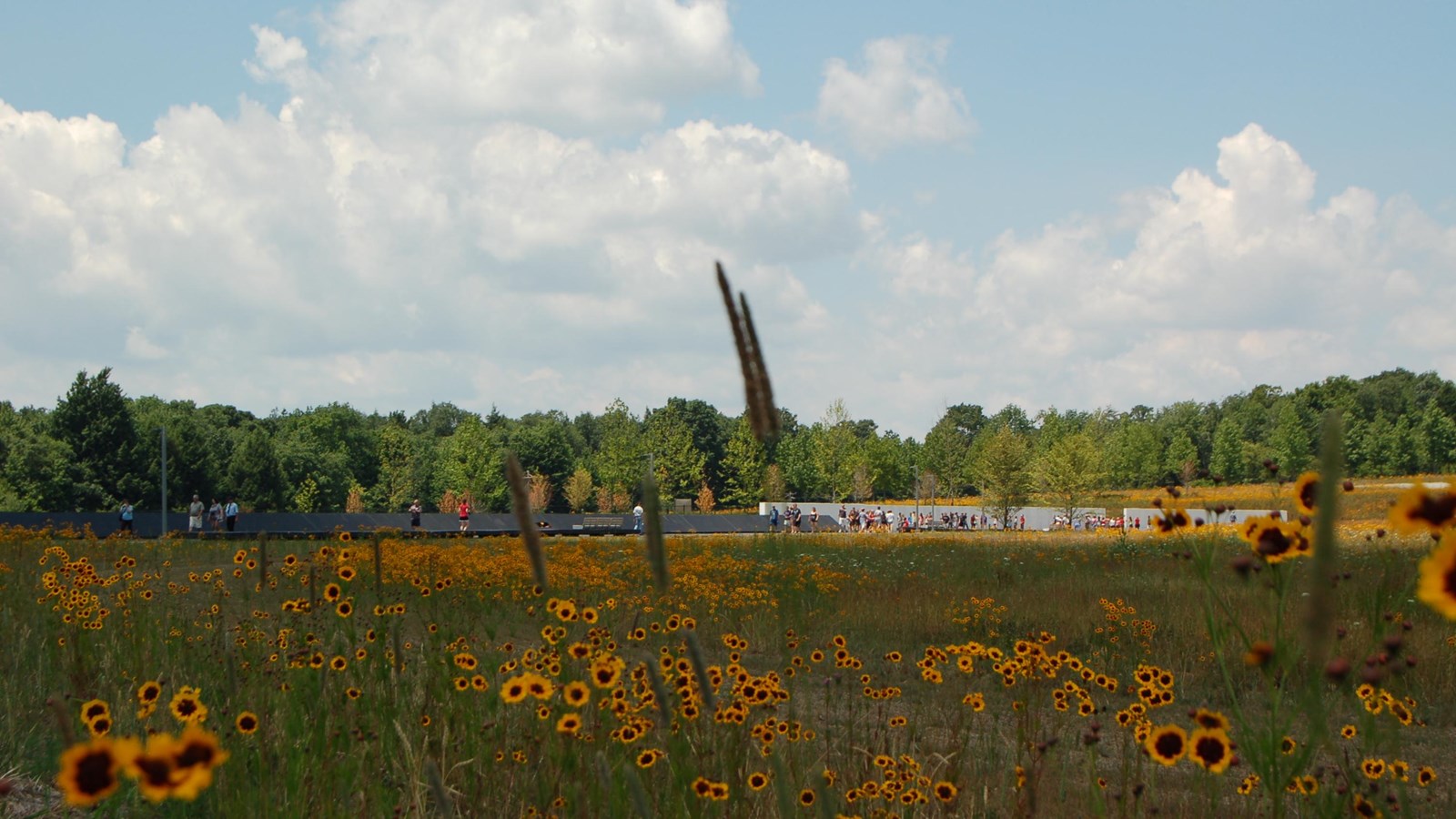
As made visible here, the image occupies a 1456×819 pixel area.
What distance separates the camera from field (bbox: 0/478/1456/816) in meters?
2.53

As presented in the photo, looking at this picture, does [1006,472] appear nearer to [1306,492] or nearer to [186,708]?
[1306,492]

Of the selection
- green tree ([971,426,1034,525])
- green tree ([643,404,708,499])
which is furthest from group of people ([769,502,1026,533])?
green tree ([643,404,708,499])

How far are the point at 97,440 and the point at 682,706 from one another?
55.3 metres

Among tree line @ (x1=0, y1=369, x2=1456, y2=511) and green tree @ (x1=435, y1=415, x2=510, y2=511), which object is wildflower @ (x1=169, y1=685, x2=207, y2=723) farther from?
green tree @ (x1=435, y1=415, x2=510, y2=511)

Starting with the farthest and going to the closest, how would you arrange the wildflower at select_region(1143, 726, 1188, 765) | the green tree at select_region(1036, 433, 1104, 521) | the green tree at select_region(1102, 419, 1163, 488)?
the green tree at select_region(1102, 419, 1163, 488), the green tree at select_region(1036, 433, 1104, 521), the wildflower at select_region(1143, 726, 1188, 765)

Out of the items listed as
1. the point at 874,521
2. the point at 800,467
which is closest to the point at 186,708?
the point at 874,521

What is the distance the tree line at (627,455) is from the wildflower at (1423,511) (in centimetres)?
4457

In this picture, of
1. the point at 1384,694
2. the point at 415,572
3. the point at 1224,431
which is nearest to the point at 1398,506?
the point at 1384,694

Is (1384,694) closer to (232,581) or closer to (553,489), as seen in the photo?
(232,581)

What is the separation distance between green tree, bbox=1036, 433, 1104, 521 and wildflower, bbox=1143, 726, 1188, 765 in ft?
146

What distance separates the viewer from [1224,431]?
281 ft

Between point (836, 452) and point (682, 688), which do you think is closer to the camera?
point (682, 688)

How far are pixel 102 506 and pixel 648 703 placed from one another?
5508cm

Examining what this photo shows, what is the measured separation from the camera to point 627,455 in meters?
69.5
